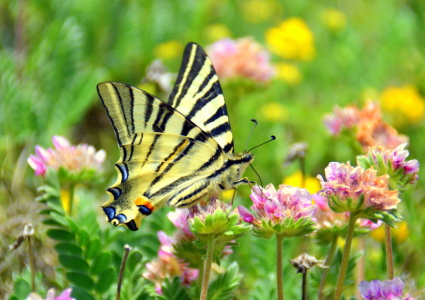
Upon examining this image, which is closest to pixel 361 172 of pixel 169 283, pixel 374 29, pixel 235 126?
pixel 169 283

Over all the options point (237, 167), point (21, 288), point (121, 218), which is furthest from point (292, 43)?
point (21, 288)

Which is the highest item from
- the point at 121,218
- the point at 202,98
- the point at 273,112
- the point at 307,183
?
the point at 273,112

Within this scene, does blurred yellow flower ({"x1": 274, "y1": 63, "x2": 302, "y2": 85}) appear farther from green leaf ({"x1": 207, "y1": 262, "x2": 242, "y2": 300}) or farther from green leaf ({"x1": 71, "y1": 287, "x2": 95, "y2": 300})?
green leaf ({"x1": 71, "y1": 287, "x2": 95, "y2": 300})

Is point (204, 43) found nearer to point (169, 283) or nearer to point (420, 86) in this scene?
point (420, 86)

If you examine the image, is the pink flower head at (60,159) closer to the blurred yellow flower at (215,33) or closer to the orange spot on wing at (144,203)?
the orange spot on wing at (144,203)

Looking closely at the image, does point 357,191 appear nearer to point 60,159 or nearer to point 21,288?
point 21,288
